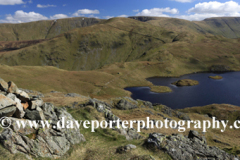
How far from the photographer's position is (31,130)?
1934 centimetres

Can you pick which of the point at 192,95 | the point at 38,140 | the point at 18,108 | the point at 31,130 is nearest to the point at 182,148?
the point at 38,140

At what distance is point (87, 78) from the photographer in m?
122

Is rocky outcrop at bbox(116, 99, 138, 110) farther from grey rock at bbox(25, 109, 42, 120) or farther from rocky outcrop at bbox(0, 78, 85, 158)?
grey rock at bbox(25, 109, 42, 120)

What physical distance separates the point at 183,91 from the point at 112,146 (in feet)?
340

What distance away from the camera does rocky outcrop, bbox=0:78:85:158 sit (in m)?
17.1

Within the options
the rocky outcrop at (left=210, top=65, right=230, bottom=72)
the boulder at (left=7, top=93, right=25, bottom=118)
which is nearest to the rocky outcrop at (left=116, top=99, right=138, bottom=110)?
the boulder at (left=7, top=93, right=25, bottom=118)

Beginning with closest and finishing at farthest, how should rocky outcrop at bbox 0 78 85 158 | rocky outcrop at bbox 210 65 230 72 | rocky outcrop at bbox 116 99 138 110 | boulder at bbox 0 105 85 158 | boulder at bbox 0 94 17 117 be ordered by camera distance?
boulder at bbox 0 105 85 158
rocky outcrop at bbox 0 78 85 158
boulder at bbox 0 94 17 117
rocky outcrop at bbox 116 99 138 110
rocky outcrop at bbox 210 65 230 72

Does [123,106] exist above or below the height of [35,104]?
below

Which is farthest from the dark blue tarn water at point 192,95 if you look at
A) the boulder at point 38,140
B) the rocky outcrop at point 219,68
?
the boulder at point 38,140

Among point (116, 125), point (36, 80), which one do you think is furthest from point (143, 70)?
point (116, 125)

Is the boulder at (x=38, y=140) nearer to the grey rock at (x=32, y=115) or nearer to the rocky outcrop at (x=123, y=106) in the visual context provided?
the grey rock at (x=32, y=115)

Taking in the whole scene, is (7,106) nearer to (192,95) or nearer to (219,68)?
(192,95)

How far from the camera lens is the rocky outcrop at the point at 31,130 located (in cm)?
1712

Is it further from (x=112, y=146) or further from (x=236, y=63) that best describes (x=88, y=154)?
(x=236, y=63)
